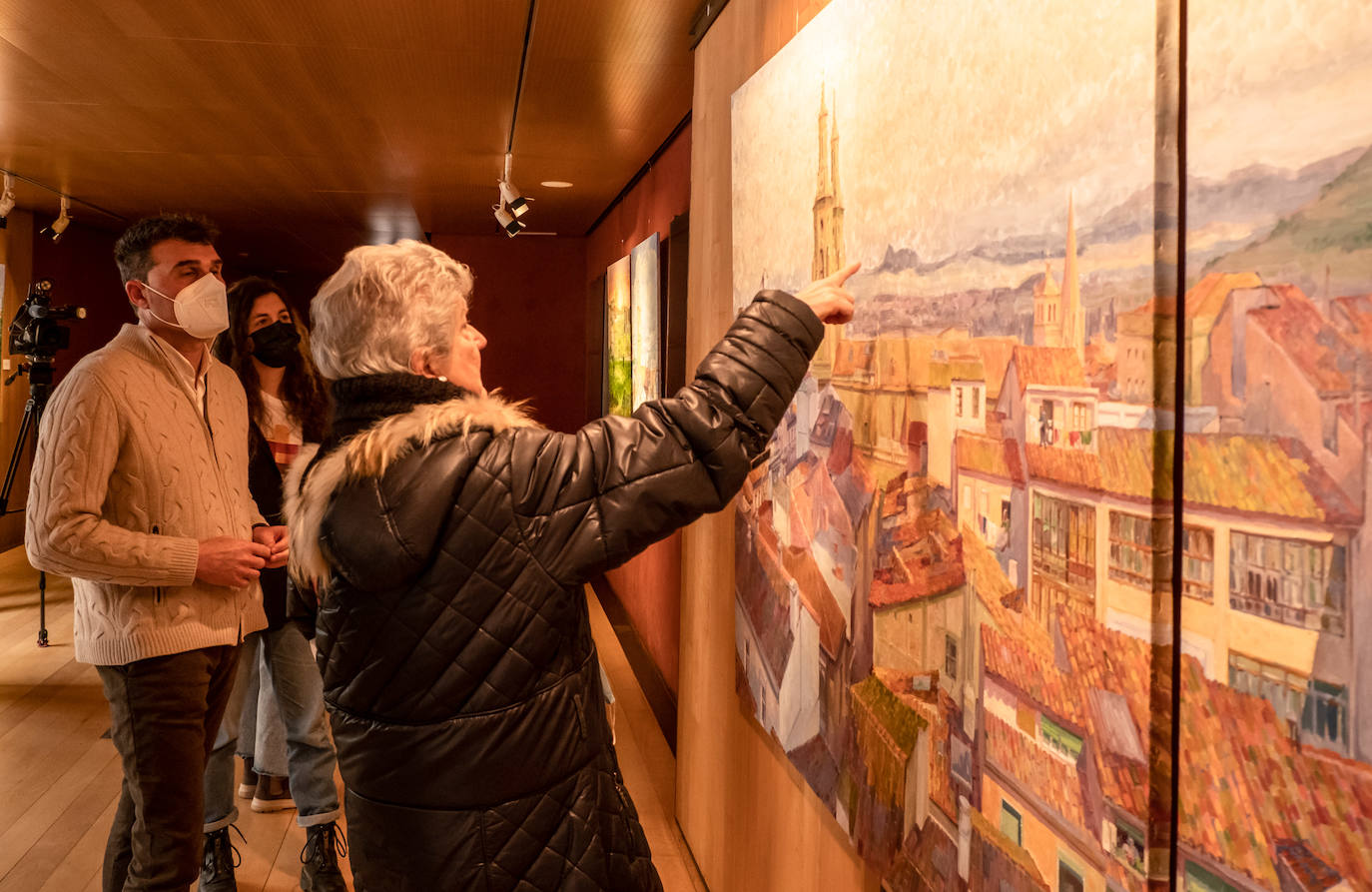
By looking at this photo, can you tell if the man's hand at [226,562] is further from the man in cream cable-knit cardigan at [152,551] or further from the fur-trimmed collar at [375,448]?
the fur-trimmed collar at [375,448]

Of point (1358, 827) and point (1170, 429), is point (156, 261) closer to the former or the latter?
point (1170, 429)

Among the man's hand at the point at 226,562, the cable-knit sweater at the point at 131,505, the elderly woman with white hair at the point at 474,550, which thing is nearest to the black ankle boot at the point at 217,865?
the cable-knit sweater at the point at 131,505

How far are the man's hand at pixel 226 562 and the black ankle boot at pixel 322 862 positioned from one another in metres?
1.02

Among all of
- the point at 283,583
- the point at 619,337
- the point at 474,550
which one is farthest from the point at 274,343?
the point at 619,337

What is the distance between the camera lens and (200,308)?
7.91ft

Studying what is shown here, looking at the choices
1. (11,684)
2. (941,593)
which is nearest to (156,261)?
(941,593)

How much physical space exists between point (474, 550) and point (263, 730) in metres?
2.57

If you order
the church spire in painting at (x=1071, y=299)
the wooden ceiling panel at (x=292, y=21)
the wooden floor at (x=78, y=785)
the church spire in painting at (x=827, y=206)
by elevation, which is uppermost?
the wooden ceiling panel at (x=292, y=21)

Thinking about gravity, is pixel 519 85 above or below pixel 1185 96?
above

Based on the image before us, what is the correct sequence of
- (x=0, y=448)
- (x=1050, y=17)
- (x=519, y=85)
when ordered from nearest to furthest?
(x=1050, y=17) < (x=519, y=85) < (x=0, y=448)

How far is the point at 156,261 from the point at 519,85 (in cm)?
203

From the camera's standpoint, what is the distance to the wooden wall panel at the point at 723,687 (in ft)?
6.98

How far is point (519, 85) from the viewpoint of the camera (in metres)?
4.17

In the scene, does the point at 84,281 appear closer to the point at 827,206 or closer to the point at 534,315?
the point at 534,315
